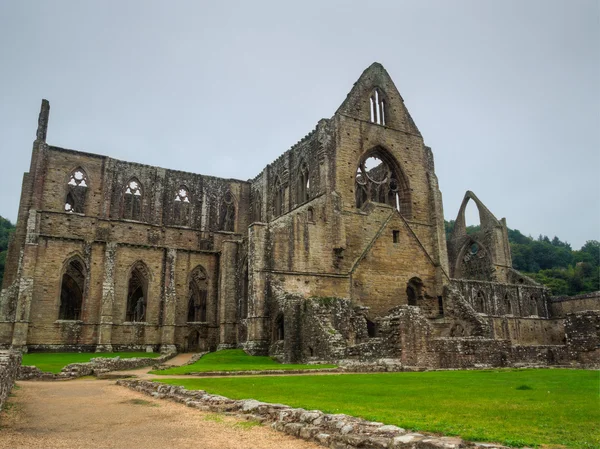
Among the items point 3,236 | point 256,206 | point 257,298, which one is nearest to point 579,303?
point 256,206

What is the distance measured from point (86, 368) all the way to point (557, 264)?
75.7 metres

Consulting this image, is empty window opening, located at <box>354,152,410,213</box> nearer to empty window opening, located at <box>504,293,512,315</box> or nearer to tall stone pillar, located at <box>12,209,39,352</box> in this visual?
empty window opening, located at <box>504,293,512,315</box>

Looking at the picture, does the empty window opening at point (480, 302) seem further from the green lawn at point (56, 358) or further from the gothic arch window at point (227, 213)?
the green lawn at point (56, 358)

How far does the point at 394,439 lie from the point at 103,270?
31.6 meters

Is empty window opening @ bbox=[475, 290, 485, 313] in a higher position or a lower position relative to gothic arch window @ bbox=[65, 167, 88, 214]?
lower

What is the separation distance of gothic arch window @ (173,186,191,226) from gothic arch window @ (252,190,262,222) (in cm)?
552

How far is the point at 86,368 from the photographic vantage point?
20484 millimetres

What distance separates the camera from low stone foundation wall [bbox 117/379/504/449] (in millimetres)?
5250

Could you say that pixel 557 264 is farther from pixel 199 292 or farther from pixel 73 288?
pixel 73 288

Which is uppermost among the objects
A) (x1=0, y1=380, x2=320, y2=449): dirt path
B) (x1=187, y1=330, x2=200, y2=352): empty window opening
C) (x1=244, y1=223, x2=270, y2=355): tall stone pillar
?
(x1=244, y1=223, x2=270, y2=355): tall stone pillar

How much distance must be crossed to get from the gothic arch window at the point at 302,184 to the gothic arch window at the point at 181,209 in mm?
11585

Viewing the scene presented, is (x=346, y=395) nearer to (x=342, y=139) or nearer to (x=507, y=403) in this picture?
(x=507, y=403)

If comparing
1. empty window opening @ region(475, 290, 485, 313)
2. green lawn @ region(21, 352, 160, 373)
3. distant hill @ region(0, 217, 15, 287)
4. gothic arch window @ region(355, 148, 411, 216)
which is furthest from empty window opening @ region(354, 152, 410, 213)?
distant hill @ region(0, 217, 15, 287)

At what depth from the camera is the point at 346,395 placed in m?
9.73
